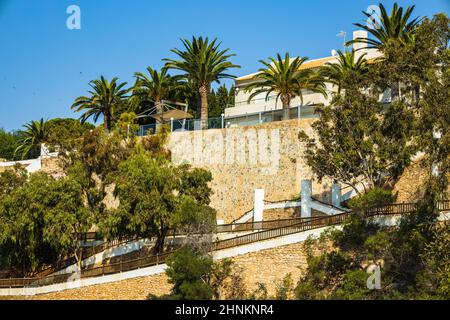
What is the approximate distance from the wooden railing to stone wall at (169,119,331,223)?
570 centimetres

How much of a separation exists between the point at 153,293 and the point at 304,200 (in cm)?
864

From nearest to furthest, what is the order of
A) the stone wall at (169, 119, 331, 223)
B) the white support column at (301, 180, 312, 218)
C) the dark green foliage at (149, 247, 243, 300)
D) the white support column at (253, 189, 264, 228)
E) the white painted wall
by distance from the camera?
the dark green foliage at (149, 247, 243, 300) < the white painted wall < the white support column at (301, 180, 312, 218) < the white support column at (253, 189, 264, 228) < the stone wall at (169, 119, 331, 223)

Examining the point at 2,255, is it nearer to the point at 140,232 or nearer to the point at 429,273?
the point at 140,232

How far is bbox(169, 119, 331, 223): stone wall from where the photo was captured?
137 feet

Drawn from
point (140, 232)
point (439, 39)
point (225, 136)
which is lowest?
point (140, 232)

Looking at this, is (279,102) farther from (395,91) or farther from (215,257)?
(215,257)

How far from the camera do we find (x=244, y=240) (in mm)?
34000

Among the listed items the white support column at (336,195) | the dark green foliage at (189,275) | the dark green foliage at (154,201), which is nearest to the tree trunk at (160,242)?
the dark green foliage at (154,201)

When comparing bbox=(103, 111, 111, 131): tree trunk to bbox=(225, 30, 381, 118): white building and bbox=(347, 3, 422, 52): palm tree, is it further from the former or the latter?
bbox=(347, 3, 422, 52): palm tree

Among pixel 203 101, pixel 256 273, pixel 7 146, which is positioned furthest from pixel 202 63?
pixel 7 146

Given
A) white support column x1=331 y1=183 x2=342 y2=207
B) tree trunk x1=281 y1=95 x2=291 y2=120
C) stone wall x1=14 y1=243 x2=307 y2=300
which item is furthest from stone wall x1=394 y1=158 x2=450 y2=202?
tree trunk x1=281 y1=95 x2=291 y2=120

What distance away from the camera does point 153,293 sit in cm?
3431

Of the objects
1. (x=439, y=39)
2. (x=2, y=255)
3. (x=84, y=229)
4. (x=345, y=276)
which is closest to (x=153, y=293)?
(x=84, y=229)
